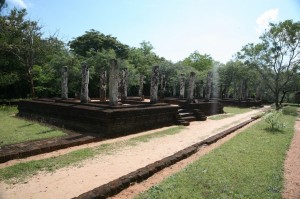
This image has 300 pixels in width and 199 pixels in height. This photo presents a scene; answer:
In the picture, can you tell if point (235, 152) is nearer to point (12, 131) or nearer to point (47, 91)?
point (12, 131)

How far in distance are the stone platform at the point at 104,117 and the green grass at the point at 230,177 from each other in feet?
14.7

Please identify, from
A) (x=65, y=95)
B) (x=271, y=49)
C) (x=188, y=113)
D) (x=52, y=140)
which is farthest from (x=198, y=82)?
(x=52, y=140)

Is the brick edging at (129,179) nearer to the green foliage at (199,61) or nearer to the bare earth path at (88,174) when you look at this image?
the bare earth path at (88,174)

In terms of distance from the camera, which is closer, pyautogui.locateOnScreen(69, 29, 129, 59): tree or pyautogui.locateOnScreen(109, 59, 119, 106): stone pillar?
pyautogui.locateOnScreen(109, 59, 119, 106): stone pillar

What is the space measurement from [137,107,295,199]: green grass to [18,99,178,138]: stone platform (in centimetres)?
448

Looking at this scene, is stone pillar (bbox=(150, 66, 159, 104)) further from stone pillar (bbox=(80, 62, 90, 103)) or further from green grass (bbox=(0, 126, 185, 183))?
green grass (bbox=(0, 126, 185, 183))

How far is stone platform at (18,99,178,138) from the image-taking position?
10117mm

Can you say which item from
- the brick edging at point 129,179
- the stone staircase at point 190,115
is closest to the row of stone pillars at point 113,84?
the stone staircase at point 190,115

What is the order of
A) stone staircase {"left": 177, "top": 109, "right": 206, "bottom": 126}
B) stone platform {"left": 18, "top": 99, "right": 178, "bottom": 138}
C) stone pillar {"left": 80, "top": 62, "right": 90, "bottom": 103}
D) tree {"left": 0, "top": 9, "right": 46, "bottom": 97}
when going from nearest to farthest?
stone platform {"left": 18, "top": 99, "right": 178, "bottom": 138} < stone pillar {"left": 80, "top": 62, "right": 90, "bottom": 103} < stone staircase {"left": 177, "top": 109, "right": 206, "bottom": 126} < tree {"left": 0, "top": 9, "right": 46, "bottom": 97}

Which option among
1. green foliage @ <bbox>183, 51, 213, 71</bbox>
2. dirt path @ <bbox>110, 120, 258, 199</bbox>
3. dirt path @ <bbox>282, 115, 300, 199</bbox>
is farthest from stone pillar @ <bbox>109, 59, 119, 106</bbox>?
green foliage @ <bbox>183, 51, 213, 71</bbox>

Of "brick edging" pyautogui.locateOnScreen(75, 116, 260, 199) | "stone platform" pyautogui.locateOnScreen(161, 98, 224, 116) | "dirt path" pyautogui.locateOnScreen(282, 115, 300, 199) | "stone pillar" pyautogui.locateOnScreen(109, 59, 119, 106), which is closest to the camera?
"brick edging" pyautogui.locateOnScreen(75, 116, 260, 199)

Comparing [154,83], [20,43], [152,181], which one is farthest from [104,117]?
[20,43]

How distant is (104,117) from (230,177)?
6.02 meters

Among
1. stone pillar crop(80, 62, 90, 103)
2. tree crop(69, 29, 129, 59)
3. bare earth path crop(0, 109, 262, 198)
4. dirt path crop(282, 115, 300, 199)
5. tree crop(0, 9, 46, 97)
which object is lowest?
dirt path crop(282, 115, 300, 199)
